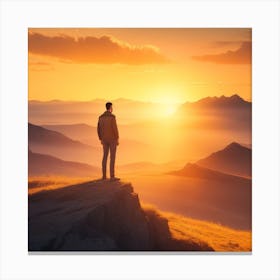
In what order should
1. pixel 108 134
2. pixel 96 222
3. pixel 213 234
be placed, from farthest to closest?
pixel 108 134 < pixel 213 234 < pixel 96 222

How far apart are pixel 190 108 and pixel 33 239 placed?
3.40 meters

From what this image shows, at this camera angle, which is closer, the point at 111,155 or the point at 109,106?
the point at 109,106

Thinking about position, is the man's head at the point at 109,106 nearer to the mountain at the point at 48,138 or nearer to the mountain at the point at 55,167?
the mountain at the point at 48,138

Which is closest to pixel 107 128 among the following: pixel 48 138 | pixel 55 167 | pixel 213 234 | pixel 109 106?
pixel 109 106

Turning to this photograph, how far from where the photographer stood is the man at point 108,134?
30.7ft

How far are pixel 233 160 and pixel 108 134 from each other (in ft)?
7.02

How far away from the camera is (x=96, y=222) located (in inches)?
348

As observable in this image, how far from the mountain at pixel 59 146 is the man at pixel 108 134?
210mm

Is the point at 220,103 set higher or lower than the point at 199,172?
higher

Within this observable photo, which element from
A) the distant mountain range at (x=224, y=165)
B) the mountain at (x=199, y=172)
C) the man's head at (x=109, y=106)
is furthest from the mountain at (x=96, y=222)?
the man's head at (x=109, y=106)

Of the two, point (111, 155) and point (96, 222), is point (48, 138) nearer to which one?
point (111, 155)

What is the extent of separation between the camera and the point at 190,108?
953 centimetres

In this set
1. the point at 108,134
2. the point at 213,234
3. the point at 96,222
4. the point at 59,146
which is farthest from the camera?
the point at 59,146
